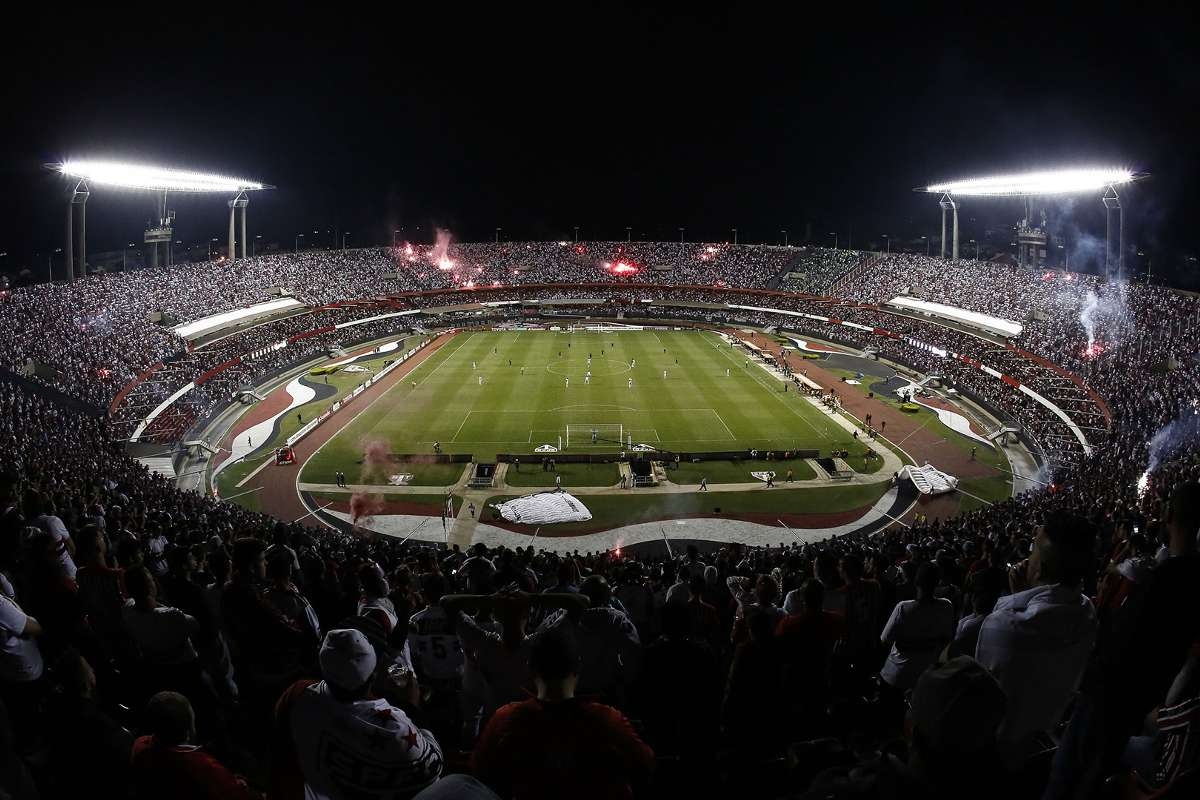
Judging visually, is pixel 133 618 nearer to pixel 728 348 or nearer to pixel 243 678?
pixel 243 678

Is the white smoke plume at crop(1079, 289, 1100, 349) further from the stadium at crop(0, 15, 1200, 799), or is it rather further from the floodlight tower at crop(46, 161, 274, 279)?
the floodlight tower at crop(46, 161, 274, 279)

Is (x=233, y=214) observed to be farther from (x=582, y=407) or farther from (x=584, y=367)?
(x=582, y=407)

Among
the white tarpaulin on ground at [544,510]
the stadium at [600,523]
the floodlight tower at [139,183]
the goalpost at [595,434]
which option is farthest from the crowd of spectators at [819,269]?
the white tarpaulin on ground at [544,510]

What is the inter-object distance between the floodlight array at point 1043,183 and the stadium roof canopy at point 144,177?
7527 centimetres

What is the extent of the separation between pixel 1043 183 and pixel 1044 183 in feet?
0.64

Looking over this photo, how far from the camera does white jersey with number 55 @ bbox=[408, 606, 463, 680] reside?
279 inches

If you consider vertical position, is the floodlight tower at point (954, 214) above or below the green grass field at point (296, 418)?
above

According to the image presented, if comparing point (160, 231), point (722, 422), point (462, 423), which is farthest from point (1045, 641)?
point (160, 231)

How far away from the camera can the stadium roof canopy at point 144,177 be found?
56.9 m

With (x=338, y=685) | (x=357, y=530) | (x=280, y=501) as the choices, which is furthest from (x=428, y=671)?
(x=280, y=501)

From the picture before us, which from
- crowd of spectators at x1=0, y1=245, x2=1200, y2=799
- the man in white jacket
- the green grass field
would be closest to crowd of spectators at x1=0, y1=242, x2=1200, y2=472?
the green grass field

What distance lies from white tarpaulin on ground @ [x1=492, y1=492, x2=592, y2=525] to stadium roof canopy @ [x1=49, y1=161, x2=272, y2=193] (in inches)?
1829

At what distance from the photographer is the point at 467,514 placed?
3309 cm

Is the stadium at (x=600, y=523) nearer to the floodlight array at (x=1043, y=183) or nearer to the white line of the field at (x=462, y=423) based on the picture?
the floodlight array at (x=1043, y=183)
